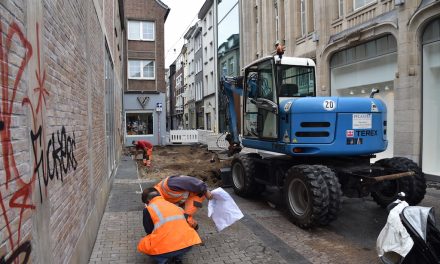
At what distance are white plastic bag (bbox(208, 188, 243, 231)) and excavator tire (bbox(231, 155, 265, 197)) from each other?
3178 millimetres

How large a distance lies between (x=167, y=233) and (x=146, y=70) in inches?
936

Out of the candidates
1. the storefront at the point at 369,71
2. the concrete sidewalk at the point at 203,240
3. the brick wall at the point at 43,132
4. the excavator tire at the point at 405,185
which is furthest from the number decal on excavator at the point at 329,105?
the storefront at the point at 369,71

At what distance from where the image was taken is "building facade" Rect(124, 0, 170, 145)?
26.6 meters

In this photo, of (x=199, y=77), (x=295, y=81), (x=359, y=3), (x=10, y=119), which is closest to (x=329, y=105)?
(x=295, y=81)

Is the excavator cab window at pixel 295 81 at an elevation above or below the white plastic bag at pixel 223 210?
above

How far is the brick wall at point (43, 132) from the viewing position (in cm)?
213

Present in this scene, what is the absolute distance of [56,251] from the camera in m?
3.21

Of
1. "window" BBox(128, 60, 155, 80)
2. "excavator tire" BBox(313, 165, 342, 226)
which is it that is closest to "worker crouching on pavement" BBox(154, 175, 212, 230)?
"excavator tire" BBox(313, 165, 342, 226)

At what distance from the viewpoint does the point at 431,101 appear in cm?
1033

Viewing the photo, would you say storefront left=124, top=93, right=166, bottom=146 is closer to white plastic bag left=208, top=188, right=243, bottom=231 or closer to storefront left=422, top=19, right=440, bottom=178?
storefront left=422, top=19, right=440, bottom=178

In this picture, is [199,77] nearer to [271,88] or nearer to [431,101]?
[431,101]

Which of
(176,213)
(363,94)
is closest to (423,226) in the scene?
(176,213)

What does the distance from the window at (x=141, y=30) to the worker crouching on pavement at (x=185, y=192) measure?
23.4m

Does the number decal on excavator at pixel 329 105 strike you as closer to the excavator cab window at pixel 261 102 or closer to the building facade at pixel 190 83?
the excavator cab window at pixel 261 102
